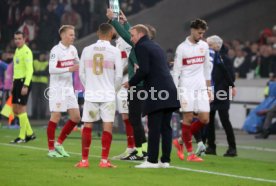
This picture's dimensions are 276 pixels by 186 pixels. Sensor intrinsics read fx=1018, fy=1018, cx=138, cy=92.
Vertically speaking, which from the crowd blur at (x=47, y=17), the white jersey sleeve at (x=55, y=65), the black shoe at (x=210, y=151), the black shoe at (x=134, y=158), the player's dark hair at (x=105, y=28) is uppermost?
the crowd blur at (x=47, y=17)

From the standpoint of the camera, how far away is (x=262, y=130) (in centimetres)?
2523

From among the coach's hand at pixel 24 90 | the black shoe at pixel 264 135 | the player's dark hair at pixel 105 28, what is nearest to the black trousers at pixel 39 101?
the black shoe at pixel 264 135

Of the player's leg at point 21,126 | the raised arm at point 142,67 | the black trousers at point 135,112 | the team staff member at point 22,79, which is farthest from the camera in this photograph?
the player's leg at point 21,126

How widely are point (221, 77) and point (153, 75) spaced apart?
409 cm

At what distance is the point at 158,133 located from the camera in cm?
1480

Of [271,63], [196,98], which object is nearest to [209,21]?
[271,63]

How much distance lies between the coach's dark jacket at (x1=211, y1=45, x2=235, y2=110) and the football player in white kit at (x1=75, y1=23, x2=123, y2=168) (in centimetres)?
405

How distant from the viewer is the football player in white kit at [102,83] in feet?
49.0

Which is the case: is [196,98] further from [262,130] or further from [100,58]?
[262,130]

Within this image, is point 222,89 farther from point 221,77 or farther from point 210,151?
point 210,151

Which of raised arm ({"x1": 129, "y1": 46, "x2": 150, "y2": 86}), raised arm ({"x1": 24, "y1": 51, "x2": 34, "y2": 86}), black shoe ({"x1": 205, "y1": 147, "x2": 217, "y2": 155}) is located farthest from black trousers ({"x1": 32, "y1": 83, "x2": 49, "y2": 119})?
raised arm ({"x1": 129, "y1": 46, "x2": 150, "y2": 86})

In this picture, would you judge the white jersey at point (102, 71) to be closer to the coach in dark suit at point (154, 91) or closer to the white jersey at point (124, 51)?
the coach in dark suit at point (154, 91)

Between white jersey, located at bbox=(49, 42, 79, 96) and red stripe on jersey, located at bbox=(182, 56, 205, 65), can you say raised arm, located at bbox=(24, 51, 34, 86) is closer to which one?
white jersey, located at bbox=(49, 42, 79, 96)

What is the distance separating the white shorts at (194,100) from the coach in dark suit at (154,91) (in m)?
1.73
